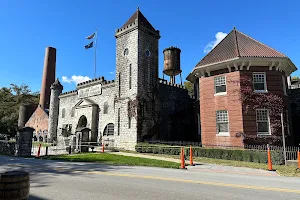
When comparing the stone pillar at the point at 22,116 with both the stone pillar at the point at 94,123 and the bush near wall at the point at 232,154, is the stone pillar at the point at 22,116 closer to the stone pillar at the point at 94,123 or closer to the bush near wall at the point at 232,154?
the stone pillar at the point at 94,123

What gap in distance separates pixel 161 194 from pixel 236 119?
557 inches

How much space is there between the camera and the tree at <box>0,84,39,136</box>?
48.4 metres

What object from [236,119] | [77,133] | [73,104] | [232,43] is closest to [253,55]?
[232,43]

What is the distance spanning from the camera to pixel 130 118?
24594 millimetres

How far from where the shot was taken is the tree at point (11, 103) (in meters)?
48.4

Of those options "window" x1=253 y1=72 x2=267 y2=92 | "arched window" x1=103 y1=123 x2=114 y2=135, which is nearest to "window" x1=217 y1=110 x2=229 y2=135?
"window" x1=253 y1=72 x2=267 y2=92

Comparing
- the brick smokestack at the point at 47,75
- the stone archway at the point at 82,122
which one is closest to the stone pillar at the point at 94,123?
the stone archway at the point at 82,122

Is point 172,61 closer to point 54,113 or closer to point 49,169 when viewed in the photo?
point 54,113

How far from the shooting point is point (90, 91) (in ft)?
105

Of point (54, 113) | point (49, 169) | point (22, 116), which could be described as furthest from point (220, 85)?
point (22, 116)

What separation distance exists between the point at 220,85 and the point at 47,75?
4443 cm

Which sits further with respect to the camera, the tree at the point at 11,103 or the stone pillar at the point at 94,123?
the tree at the point at 11,103

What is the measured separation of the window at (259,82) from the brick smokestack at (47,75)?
44.8 m

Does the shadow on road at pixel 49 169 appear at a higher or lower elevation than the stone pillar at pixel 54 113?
lower
